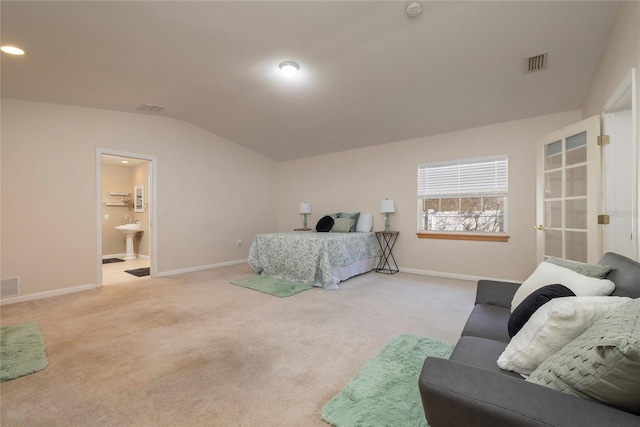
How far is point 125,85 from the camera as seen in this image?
11.8 feet

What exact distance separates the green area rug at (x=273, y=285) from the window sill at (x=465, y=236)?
2.25m

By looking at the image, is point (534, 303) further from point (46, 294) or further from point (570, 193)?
point (46, 294)

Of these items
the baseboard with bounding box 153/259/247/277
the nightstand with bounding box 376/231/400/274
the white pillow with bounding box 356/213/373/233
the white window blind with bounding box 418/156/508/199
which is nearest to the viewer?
the white window blind with bounding box 418/156/508/199

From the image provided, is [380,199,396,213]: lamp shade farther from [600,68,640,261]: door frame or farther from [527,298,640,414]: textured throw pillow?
[527,298,640,414]: textured throw pillow

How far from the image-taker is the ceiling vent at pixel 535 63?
9.46ft

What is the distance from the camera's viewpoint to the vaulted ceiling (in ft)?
7.79

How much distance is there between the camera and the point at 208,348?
238 cm

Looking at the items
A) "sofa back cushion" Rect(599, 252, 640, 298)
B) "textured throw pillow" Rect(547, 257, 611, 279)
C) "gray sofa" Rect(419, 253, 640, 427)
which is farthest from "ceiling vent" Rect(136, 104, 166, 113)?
"sofa back cushion" Rect(599, 252, 640, 298)

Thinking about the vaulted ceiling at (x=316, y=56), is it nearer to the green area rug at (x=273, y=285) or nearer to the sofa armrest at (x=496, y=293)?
the sofa armrest at (x=496, y=293)

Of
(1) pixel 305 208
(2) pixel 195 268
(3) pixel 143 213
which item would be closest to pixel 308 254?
(1) pixel 305 208

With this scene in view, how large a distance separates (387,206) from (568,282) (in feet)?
12.1

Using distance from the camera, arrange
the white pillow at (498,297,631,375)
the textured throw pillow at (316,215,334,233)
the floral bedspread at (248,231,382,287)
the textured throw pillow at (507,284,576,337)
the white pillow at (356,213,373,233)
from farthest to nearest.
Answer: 1. the textured throw pillow at (316,215,334,233)
2. the white pillow at (356,213,373,233)
3. the floral bedspread at (248,231,382,287)
4. the textured throw pillow at (507,284,576,337)
5. the white pillow at (498,297,631,375)

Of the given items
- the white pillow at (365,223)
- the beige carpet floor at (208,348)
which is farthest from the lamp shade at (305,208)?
the beige carpet floor at (208,348)

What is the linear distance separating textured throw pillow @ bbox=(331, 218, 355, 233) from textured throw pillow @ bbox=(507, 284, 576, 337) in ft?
13.2
